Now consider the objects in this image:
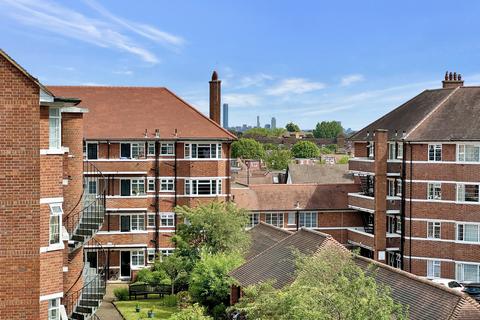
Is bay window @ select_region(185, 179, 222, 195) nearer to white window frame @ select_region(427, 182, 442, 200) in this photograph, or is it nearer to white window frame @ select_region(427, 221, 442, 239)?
white window frame @ select_region(427, 182, 442, 200)

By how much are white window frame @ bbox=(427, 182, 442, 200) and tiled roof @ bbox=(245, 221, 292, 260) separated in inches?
418

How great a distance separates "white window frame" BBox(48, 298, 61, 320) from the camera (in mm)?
18878

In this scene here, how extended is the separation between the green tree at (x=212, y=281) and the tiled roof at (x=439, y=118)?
16647 mm

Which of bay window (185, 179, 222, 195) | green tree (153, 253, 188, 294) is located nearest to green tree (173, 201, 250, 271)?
green tree (153, 253, 188, 294)

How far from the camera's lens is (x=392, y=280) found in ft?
81.6

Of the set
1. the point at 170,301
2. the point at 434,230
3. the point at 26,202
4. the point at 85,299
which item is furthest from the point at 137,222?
the point at 26,202

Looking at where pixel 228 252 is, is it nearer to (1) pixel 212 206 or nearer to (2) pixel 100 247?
(1) pixel 212 206

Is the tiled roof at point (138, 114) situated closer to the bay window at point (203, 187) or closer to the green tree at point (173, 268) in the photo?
the bay window at point (203, 187)

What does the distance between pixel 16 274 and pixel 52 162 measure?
344 centimetres

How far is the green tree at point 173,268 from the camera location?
123ft

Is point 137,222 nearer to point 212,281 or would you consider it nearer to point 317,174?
point 212,281

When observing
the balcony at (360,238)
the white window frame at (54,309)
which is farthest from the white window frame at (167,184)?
the white window frame at (54,309)

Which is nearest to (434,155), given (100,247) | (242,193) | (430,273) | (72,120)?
(430,273)

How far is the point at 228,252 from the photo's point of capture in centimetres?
3594
